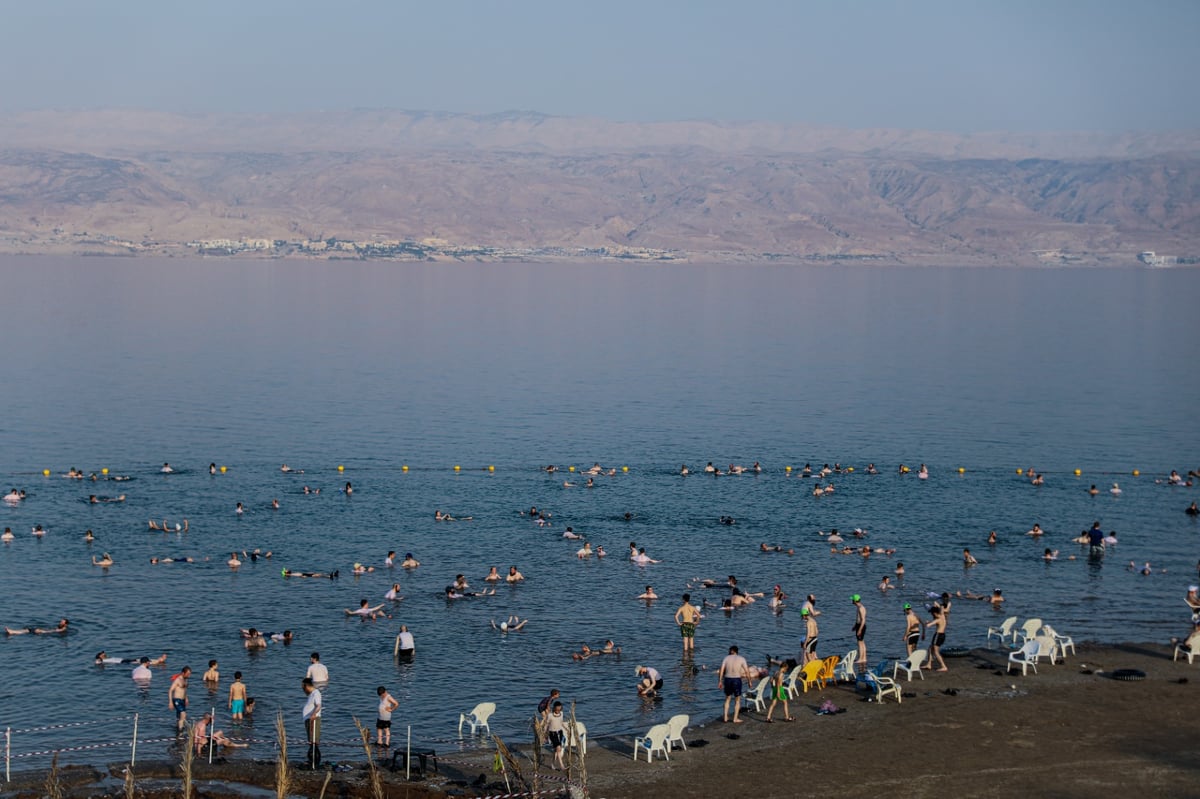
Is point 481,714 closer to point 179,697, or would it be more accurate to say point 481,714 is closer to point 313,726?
point 313,726

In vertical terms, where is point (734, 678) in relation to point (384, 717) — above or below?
above

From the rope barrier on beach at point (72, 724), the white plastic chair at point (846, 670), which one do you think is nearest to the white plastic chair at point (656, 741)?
the white plastic chair at point (846, 670)

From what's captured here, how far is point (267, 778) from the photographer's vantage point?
106 feet

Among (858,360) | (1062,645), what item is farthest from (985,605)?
(858,360)

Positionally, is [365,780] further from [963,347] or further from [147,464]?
[963,347]

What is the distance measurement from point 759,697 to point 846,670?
14.2ft

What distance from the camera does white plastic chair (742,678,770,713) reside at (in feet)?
122

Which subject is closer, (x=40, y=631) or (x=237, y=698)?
(x=237, y=698)

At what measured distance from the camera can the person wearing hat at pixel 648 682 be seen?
40.8 meters

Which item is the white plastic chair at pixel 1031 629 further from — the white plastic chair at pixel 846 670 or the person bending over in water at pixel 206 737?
the person bending over in water at pixel 206 737

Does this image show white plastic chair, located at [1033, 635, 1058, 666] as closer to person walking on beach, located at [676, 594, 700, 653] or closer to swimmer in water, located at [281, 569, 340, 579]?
person walking on beach, located at [676, 594, 700, 653]

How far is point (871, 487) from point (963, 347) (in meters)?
107

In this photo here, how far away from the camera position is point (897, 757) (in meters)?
32.6

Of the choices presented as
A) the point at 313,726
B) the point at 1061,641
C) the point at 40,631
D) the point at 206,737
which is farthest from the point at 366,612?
the point at 1061,641
